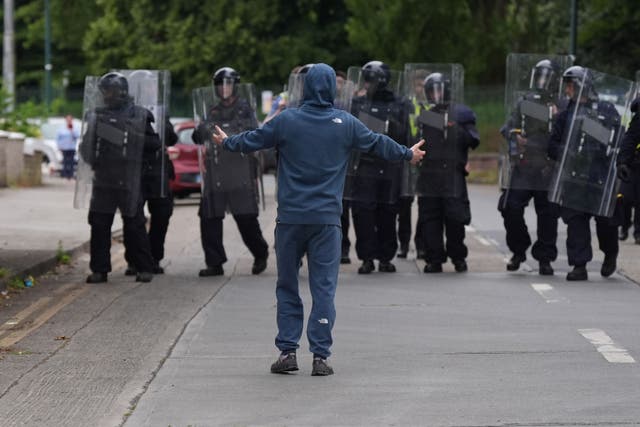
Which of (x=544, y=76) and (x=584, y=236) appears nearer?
(x=584, y=236)

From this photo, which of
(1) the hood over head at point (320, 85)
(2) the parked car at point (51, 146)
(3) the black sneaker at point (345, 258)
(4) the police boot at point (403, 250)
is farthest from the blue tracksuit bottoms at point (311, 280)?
(2) the parked car at point (51, 146)

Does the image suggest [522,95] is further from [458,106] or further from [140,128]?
[140,128]

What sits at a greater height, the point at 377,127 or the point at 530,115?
the point at 530,115

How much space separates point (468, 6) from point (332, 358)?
36.3 m

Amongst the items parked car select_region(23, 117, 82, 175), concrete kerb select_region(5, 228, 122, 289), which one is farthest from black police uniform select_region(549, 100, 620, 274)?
parked car select_region(23, 117, 82, 175)

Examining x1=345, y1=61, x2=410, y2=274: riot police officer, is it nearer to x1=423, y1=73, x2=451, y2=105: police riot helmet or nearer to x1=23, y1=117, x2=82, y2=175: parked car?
x1=423, y1=73, x2=451, y2=105: police riot helmet

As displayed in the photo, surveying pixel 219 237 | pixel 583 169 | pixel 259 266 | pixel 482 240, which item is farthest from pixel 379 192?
pixel 482 240

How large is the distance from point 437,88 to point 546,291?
8.56 ft

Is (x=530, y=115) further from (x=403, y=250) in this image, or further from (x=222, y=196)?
(x=222, y=196)

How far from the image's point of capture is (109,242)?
14.6 m

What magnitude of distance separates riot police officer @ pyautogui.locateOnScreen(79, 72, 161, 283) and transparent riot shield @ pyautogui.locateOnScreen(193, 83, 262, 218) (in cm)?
55

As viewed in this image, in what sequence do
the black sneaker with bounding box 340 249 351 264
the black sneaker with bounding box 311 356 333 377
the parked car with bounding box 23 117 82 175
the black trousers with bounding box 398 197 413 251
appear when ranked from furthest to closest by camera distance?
the parked car with bounding box 23 117 82 175 → the black trousers with bounding box 398 197 413 251 → the black sneaker with bounding box 340 249 351 264 → the black sneaker with bounding box 311 356 333 377

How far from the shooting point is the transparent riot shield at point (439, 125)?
14875 mm

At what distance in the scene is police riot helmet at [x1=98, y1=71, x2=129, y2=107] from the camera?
14.2 meters
